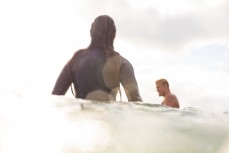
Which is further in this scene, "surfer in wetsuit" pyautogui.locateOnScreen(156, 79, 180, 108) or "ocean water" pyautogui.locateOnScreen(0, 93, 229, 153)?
"surfer in wetsuit" pyautogui.locateOnScreen(156, 79, 180, 108)

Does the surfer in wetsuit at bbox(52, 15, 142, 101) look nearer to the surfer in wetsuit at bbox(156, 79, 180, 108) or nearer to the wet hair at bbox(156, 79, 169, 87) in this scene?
the surfer in wetsuit at bbox(156, 79, 180, 108)

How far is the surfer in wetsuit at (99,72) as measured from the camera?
416 cm

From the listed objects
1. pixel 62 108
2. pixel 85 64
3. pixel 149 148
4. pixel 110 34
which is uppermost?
Answer: pixel 110 34

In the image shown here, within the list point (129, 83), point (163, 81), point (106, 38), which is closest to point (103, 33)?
point (106, 38)

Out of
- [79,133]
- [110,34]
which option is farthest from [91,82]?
[79,133]

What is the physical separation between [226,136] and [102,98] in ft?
5.70

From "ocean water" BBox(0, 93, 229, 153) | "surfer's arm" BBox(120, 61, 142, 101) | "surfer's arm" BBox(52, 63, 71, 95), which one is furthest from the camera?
"surfer's arm" BBox(52, 63, 71, 95)

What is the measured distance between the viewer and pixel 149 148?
2.14 m

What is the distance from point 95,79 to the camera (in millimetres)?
4191

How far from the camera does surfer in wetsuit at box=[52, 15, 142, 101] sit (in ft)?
13.6

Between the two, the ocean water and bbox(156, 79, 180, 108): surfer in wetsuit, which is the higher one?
bbox(156, 79, 180, 108): surfer in wetsuit

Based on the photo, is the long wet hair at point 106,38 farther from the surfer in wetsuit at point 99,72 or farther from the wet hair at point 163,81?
the wet hair at point 163,81

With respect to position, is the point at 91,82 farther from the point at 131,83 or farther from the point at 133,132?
the point at 133,132

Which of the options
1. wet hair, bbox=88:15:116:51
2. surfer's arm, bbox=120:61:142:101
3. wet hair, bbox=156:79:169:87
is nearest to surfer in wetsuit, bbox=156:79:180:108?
wet hair, bbox=156:79:169:87
